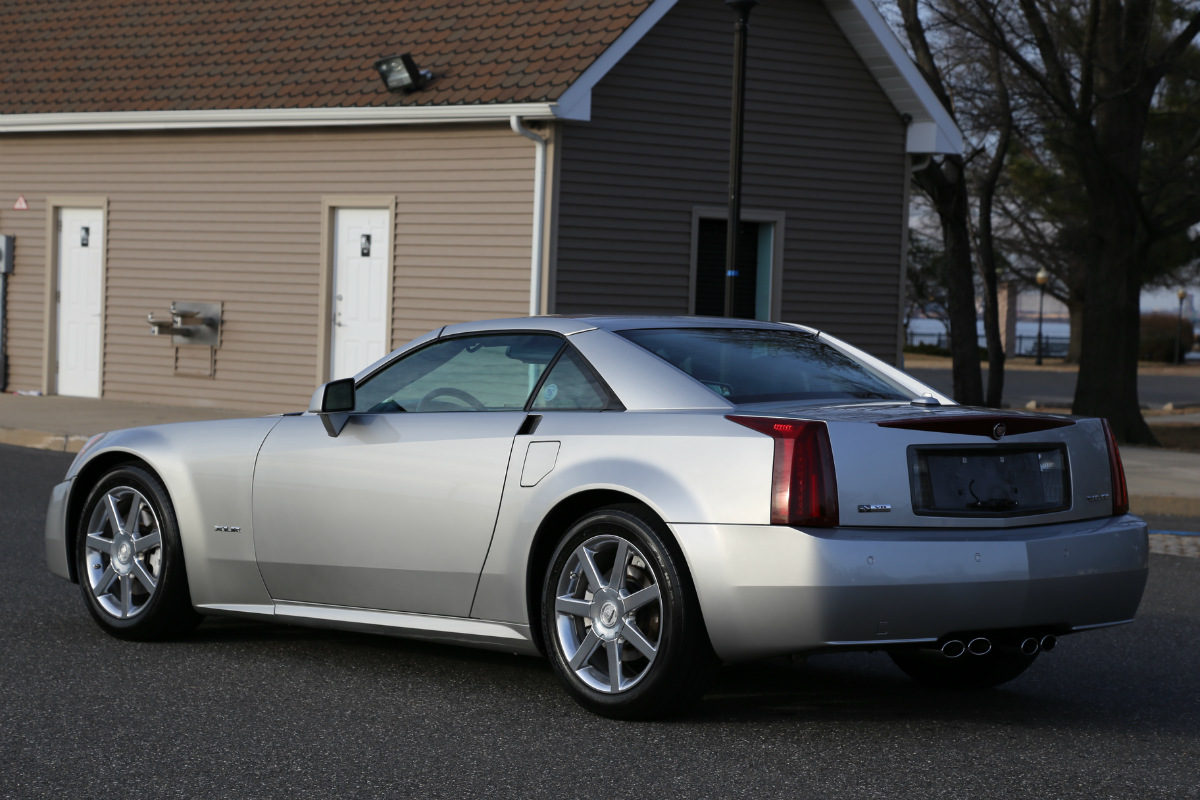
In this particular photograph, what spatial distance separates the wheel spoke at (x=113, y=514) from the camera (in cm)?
626

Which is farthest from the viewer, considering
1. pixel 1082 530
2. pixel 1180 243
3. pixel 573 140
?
pixel 1180 243

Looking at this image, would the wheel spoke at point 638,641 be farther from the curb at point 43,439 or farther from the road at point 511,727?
the curb at point 43,439

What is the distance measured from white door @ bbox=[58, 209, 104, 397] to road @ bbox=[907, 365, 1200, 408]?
534 inches

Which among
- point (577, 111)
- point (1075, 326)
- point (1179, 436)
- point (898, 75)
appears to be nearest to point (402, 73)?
point (577, 111)

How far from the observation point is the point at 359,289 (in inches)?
699

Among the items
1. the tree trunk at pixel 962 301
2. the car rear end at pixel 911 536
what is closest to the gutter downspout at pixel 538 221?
the tree trunk at pixel 962 301

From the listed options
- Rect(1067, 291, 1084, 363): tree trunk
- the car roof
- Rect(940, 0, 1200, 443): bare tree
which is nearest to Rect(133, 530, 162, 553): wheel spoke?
the car roof

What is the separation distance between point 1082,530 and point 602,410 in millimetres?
1638

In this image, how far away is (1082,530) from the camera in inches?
199

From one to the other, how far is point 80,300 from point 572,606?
54.4ft

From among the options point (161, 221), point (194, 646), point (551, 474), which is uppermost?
point (161, 221)

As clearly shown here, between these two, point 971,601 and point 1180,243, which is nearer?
point 971,601

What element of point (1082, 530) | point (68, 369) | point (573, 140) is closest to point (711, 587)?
point (1082, 530)

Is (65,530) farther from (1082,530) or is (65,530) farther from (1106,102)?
(1106,102)
